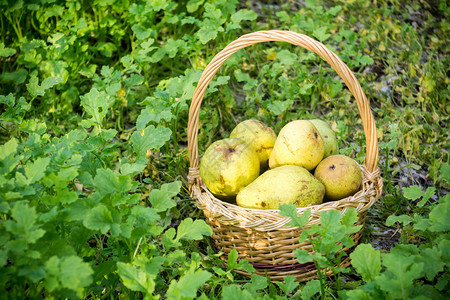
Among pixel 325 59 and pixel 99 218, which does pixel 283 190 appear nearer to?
pixel 325 59

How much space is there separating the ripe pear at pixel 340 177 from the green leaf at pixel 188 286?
0.91 m

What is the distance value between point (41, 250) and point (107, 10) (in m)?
2.72

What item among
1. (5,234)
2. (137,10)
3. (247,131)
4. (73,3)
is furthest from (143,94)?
(5,234)

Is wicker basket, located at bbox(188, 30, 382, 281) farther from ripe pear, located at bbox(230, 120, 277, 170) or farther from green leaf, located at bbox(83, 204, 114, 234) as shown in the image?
green leaf, located at bbox(83, 204, 114, 234)

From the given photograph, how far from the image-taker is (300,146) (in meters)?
2.15

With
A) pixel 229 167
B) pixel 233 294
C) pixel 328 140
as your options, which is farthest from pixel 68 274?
pixel 328 140

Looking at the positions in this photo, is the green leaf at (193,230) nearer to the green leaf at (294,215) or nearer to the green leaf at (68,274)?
the green leaf at (294,215)

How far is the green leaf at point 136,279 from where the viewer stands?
1493 millimetres

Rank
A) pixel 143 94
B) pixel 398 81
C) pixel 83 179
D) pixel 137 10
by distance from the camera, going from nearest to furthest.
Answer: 1. pixel 83 179
2. pixel 137 10
3. pixel 143 94
4. pixel 398 81

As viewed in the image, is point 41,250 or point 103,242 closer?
point 41,250

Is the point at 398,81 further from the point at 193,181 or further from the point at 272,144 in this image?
the point at 193,181

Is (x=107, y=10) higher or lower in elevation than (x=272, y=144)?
higher

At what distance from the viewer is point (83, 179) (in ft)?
5.55

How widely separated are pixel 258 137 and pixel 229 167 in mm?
299
